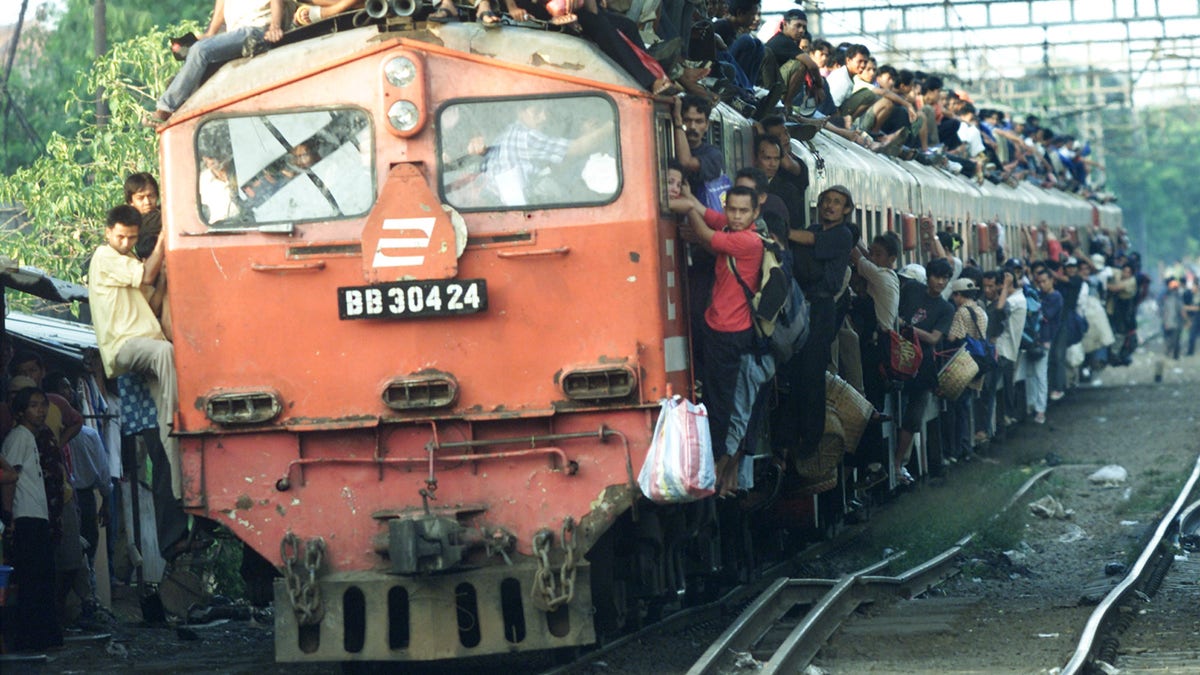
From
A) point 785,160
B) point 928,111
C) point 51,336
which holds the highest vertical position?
point 928,111

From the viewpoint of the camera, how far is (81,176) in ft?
54.0

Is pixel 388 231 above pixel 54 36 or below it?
below

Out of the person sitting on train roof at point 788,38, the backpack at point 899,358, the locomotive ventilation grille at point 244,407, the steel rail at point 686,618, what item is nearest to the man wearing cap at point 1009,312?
the person sitting on train roof at point 788,38

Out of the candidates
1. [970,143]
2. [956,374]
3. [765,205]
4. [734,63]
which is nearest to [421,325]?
[765,205]

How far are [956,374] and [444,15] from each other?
27.6ft

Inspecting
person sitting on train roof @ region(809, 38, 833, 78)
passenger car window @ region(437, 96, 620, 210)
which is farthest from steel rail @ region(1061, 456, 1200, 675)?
person sitting on train roof @ region(809, 38, 833, 78)

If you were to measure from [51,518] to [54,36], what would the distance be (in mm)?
17172

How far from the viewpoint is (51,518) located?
425 inches

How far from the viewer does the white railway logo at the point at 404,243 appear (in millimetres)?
8484

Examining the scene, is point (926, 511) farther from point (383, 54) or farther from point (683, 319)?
point (383, 54)

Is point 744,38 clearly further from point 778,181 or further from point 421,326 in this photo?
point 421,326

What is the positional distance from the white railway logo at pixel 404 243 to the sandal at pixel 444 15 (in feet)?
2.93

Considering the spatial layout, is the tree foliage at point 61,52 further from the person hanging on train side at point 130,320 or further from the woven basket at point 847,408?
the person hanging on train side at point 130,320

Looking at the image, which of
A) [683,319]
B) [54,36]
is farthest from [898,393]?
[54,36]
